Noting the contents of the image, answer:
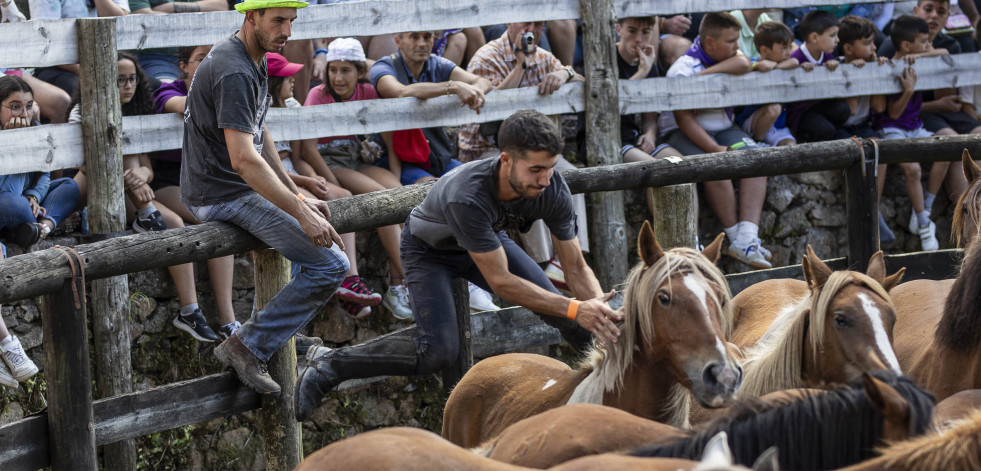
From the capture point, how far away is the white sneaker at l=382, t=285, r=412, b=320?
21.3 feet

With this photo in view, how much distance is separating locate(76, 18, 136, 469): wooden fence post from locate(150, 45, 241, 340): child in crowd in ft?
1.24

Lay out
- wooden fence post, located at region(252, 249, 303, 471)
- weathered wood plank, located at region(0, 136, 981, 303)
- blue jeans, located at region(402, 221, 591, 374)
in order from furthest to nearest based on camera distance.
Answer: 1. wooden fence post, located at region(252, 249, 303, 471)
2. blue jeans, located at region(402, 221, 591, 374)
3. weathered wood plank, located at region(0, 136, 981, 303)

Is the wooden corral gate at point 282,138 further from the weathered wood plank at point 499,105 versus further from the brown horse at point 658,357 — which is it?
the brown horse at point 658,357

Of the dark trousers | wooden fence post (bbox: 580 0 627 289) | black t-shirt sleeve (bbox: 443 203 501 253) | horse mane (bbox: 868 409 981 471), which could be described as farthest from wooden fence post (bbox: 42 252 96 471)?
the dark trousers

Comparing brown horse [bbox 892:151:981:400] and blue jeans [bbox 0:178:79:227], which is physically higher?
blue jeans [bbox 0:178:79:227]

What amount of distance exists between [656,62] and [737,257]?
154 centimetres

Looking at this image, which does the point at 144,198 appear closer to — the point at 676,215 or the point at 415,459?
the point at 676,215

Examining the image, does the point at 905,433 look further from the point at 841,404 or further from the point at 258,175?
the point at 258,175

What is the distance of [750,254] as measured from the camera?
741 cm

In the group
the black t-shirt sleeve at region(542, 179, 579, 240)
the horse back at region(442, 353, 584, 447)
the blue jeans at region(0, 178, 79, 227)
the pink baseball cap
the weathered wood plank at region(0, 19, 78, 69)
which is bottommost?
the horse back at region(442, 353, 584, 447)

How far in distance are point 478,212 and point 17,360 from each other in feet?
8.08

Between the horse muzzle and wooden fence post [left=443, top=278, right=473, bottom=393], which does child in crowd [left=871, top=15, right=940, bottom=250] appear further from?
the horse muzzle

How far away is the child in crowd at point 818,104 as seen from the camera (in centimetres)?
795

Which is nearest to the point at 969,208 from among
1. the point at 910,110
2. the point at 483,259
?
the point at 483,259
